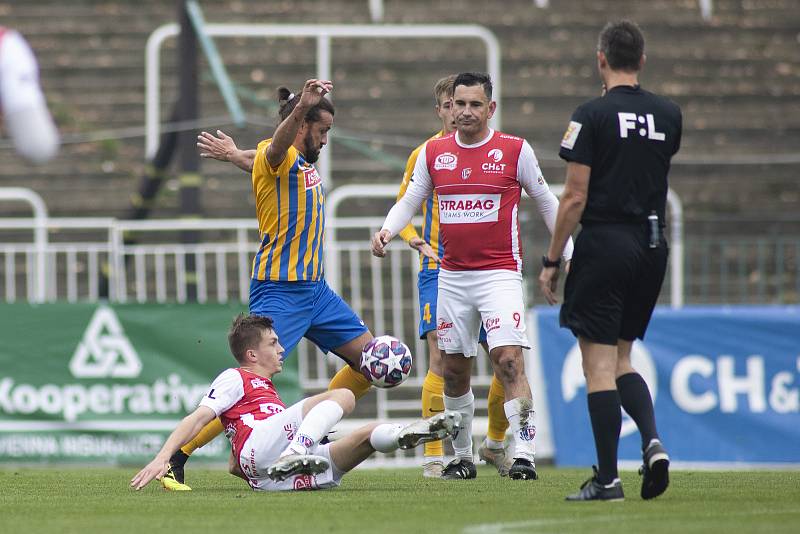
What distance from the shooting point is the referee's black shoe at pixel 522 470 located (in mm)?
8383

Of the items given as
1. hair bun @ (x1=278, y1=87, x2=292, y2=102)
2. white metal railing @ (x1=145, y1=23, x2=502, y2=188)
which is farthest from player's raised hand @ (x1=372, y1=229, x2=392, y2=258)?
white metal railing @ (x1=145, y1=23, x2=502, y2=188)

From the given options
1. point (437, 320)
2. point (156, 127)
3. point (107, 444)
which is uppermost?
point (156, 127)

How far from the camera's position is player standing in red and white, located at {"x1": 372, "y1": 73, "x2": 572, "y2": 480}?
8.27 m

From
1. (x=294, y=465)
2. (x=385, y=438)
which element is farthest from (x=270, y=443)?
(x=385, y=438)

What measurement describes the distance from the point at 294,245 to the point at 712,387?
15.3 ft

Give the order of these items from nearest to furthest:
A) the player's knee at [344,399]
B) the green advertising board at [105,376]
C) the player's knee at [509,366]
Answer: the player's knee at [344,399] < the player's knee at [509,366] < the green advertising board at [105,376]

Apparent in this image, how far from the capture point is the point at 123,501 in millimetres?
7188

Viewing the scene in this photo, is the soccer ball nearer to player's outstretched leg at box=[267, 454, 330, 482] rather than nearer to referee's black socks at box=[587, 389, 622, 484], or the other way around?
player's outstretched leg at box=[267, 454, 330, 482]

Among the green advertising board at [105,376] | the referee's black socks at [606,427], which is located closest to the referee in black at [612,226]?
the referee's black socks at [606,427]

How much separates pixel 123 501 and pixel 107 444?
4898 millimetres

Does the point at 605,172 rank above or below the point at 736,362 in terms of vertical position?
above

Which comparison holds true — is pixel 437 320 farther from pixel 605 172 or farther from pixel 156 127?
pixel 156 127

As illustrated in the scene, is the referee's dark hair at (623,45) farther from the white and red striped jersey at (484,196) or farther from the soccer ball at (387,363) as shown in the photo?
the soccer ball at (387,363)

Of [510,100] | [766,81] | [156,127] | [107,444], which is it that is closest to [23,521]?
[107,444]
